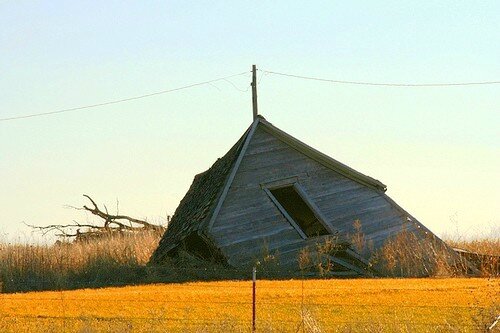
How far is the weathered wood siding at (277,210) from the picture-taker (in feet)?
78.2

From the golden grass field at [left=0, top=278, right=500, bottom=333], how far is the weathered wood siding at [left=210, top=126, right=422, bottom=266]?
3.50 m

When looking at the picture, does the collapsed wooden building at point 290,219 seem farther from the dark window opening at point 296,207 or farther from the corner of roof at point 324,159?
the dark window opening at point 296,207

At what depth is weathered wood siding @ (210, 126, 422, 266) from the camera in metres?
23.8

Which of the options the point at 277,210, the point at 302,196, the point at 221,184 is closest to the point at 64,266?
the point at 221,184

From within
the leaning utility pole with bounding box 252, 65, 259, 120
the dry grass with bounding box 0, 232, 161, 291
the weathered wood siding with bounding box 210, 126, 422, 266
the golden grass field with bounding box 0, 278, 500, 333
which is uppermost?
the leaning utility pole with bounding box 252, 65, 259, 120

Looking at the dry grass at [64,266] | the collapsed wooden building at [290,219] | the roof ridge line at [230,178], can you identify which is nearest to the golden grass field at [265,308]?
the dry grass at [64,266]

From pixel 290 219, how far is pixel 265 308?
29.9ft

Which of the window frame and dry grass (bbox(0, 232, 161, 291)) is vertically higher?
Answer: the window frame

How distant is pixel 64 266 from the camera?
77.9ft

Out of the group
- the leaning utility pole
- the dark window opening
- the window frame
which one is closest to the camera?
the window frame

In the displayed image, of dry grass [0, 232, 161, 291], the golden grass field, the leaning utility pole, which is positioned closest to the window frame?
the leaning utility pole

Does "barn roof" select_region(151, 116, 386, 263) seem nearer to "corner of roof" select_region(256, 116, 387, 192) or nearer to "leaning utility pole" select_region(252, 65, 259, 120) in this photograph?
"corner of roof" select_region(256, 116, 387, 192)

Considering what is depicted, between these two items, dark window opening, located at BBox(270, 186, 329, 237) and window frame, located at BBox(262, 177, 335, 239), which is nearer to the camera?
window frame, located at BBox(262, 177, 335, 239)

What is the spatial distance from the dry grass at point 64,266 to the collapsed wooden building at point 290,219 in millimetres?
1230
